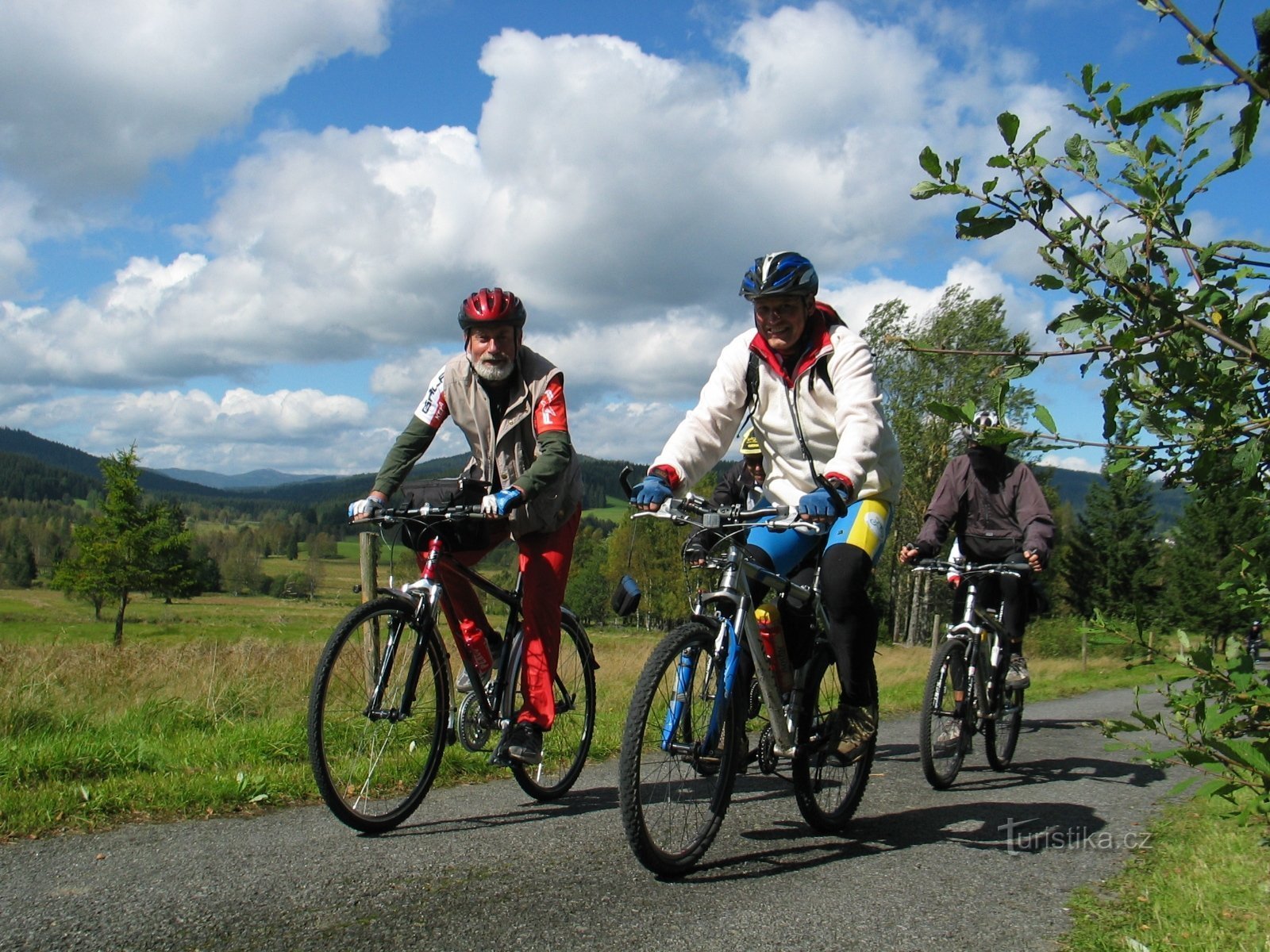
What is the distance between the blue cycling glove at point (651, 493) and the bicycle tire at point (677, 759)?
473 millimetres

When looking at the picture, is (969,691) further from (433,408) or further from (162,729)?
(162,729)

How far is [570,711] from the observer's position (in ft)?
17.6

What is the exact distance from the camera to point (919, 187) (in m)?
2.59

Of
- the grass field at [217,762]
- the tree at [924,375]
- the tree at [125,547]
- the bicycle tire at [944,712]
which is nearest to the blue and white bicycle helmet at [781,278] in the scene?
the grass field at [217,762]

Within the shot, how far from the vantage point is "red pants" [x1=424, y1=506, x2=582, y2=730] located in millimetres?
4684

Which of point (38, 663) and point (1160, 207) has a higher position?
point (1160, 207)

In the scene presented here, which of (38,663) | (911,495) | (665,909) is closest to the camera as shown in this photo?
(665,909)

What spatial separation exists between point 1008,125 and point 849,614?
2.21 meters

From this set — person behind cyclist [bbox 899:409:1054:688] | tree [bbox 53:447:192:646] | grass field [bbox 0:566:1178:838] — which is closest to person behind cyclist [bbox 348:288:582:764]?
grass field [bbox 0:566:1178:838]

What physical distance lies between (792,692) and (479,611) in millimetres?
1520

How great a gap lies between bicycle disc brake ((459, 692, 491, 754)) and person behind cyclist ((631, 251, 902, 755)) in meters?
1.46

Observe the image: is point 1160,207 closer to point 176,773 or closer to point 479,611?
point 479,611

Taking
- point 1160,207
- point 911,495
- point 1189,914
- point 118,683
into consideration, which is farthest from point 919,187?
point 911,495

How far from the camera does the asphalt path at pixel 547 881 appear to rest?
2.96 metres
